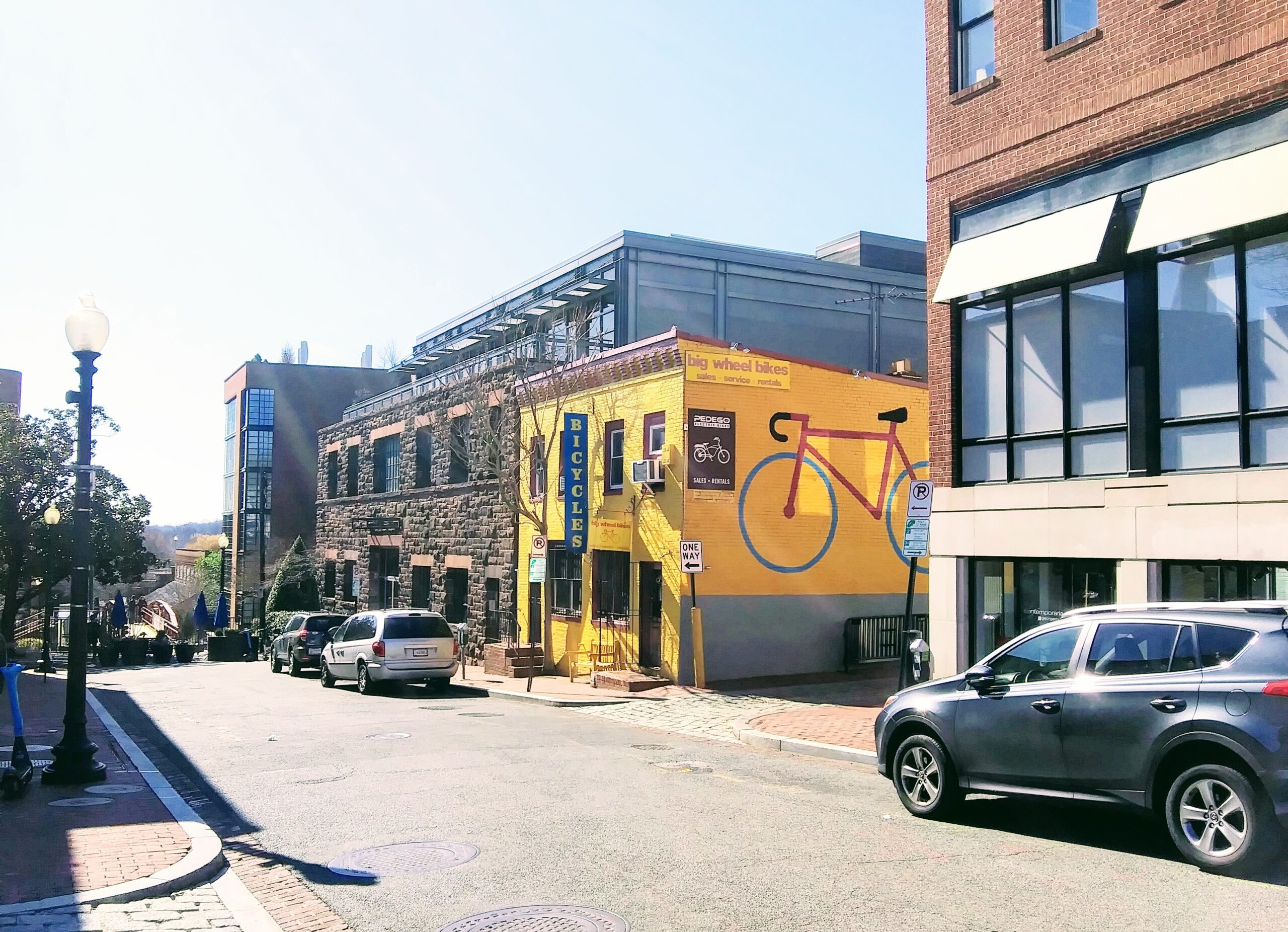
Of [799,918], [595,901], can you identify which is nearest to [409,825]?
[595,901]

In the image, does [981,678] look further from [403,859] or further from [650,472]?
[650,472]

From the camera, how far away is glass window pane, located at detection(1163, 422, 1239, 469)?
1224 centimetres

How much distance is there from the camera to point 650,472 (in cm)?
2219

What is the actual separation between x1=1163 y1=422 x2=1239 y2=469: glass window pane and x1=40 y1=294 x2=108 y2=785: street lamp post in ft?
38.0

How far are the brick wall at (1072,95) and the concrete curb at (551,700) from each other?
7.19 metres

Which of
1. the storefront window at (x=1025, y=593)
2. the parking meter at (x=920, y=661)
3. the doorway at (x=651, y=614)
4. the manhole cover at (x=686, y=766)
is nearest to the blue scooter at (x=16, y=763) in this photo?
the manhole cover at (x=686, y=766)

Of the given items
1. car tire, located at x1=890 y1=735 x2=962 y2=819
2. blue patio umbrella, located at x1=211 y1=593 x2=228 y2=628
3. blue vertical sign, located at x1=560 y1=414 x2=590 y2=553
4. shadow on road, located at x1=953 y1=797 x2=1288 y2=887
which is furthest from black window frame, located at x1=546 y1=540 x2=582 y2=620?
blue patio umbrella, located at x1=211 y1=593 x2=228 y2=628

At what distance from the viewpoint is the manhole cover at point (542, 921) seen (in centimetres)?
631

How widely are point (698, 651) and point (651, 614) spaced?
5.55ft

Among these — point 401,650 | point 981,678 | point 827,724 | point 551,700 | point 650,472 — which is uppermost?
point 650,472

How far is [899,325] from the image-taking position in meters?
35.5

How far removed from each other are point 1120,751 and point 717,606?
1396 centimetres

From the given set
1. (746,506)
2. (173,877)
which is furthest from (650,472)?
(173,877)

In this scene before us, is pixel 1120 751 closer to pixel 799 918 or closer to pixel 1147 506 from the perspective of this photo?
pixel 799 918
